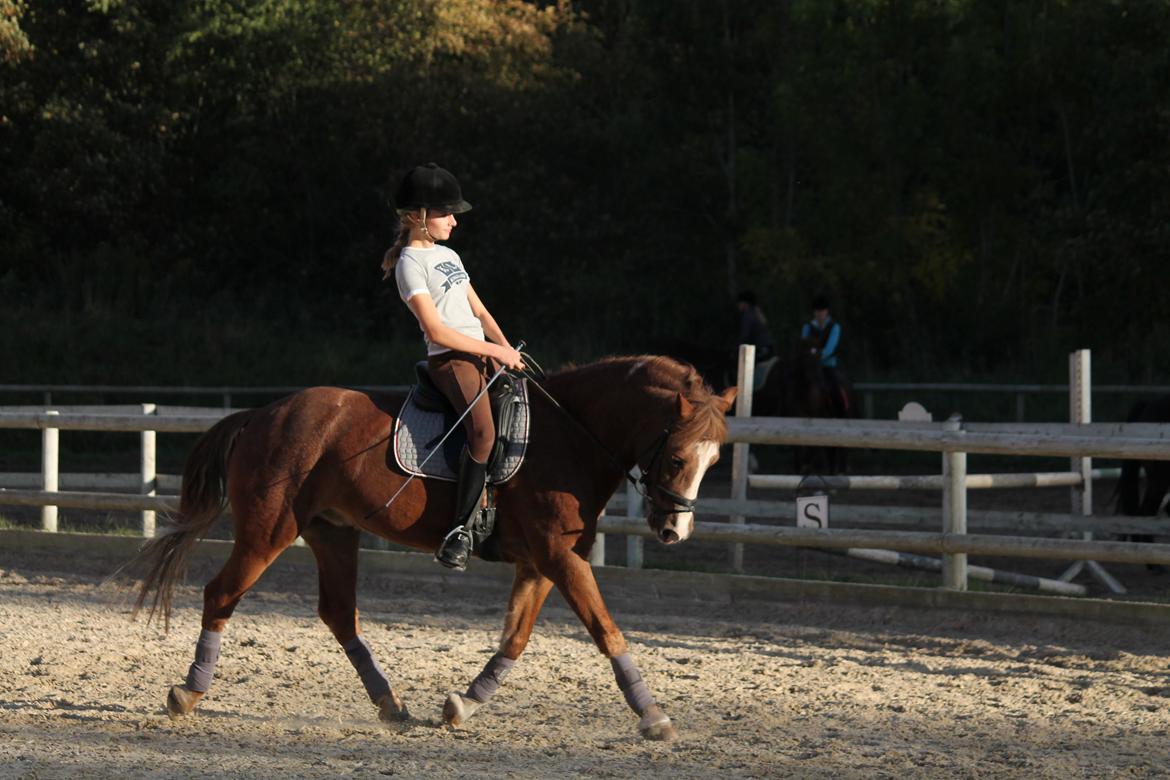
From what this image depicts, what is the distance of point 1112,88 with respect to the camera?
81.3 feet

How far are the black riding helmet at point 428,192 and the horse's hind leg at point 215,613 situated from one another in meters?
1.52

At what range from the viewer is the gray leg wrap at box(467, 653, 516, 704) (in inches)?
255

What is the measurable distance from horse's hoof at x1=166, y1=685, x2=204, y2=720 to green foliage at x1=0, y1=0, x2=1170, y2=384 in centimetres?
1989

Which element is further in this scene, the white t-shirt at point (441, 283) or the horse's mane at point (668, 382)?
the white t-shirt at point (441, 283)

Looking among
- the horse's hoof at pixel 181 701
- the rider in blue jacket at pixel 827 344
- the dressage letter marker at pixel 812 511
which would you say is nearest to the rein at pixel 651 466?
the horse's hoof at pixel 181 701

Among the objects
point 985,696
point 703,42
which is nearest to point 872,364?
point 703,42

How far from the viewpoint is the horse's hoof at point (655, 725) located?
20.3 ft

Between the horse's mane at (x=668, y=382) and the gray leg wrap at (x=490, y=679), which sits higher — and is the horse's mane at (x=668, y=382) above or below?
above

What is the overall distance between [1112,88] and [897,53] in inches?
217

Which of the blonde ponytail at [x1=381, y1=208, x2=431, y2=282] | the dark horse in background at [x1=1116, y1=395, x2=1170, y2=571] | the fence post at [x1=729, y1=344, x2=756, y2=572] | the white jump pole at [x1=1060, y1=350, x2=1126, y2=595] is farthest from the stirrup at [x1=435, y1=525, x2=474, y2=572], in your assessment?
the dark horse in background at [x1=1116, y1=395, x2=1170, y2=571]

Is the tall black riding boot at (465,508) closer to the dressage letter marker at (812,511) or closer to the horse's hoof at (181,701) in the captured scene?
the horse's hoof at (181,701)

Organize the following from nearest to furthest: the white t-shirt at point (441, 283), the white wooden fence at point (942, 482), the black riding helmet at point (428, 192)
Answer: the white t-shirt at point (441, 283)
the black riding helmet at point (428, 192)
the white wooden fence at point (942, 482)

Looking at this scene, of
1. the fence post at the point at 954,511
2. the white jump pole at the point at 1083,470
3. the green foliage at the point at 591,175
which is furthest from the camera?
the green foliage at the point at 591,175

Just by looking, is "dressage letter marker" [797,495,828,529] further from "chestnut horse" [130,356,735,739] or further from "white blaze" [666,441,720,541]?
"white blaze" [666,441,720,541]
